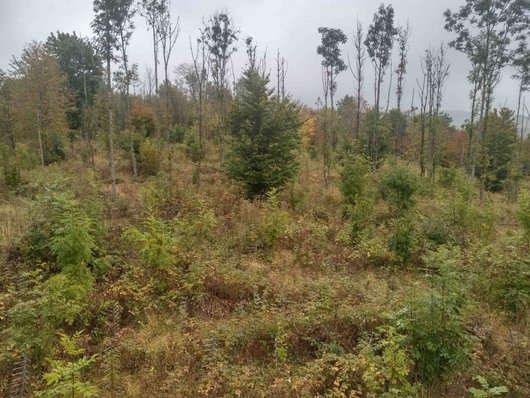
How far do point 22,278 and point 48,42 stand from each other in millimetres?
31539

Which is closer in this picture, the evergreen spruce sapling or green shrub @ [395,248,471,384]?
green shrub @ [395,248,471,384]

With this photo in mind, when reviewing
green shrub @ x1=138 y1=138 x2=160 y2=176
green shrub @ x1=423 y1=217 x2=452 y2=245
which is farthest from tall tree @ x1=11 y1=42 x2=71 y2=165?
green shrub @ x1=423 y1=217 x2=452 y2=245

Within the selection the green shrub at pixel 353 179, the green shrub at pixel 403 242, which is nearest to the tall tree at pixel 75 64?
the green shrub at pixel 353 179

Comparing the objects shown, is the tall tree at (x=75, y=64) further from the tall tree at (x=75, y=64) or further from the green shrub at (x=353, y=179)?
the green shrub at (x=353, y=179)

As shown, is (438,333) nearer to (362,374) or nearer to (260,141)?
(362,374)

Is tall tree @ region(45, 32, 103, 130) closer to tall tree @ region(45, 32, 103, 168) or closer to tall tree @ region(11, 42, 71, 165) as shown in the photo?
tall tree @ region(45, 32, 103, 168)

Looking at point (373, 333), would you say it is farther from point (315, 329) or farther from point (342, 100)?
point (342, 100)

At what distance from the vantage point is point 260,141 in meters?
13.9

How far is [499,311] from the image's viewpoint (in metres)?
6.68

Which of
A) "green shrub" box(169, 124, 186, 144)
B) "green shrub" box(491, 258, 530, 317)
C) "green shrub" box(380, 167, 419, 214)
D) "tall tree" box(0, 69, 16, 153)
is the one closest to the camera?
"green shrub" box(491, 258, 530, 317)

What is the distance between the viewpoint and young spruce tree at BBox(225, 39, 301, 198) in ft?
45.0

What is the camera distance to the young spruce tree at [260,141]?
1373 centimetres

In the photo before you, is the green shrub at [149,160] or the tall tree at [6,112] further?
the tall tree at [6,112]

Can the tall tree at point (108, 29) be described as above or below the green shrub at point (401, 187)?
above
